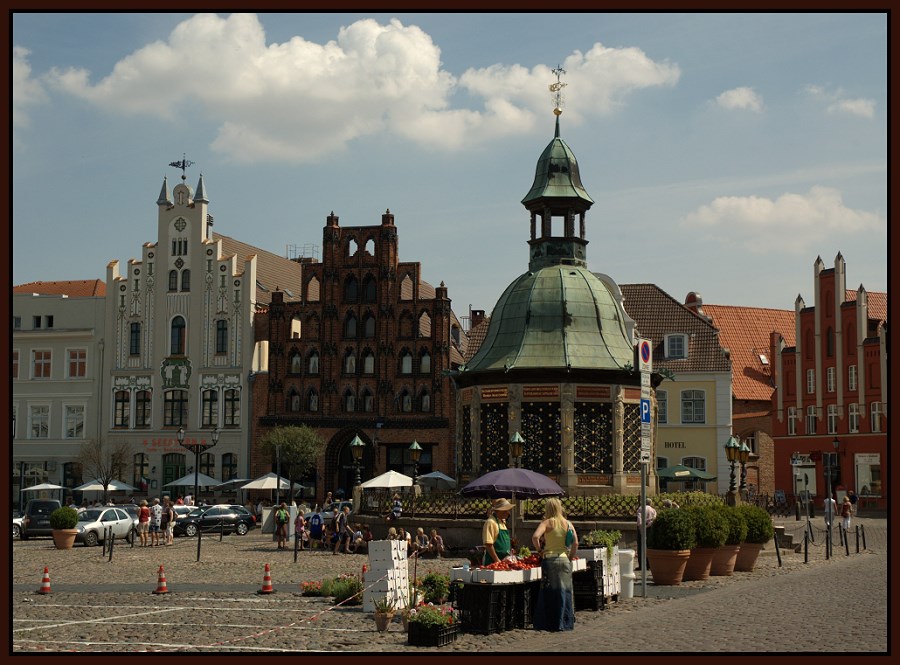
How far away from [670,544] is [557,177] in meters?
22.1

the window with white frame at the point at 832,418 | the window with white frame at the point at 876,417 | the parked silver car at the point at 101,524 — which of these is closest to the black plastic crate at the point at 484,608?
the parked silver car at the point at 101,524

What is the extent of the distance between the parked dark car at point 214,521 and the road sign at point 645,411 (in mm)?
25846

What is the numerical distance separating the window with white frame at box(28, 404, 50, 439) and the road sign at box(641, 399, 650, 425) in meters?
51.0

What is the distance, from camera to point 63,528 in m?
38.3

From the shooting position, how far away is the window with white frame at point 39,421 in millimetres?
66938

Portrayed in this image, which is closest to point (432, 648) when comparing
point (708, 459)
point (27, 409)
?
point (708, 459)

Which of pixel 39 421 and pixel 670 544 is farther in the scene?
pixel 39 421

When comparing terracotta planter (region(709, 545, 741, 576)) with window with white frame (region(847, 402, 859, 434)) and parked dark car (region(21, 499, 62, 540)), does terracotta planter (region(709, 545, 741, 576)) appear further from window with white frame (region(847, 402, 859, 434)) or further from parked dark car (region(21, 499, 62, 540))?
window with white frame (region(847, 402, 859, 434))

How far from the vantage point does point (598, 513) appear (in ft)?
102

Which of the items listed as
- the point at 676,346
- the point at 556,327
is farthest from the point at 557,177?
the point at 676,346

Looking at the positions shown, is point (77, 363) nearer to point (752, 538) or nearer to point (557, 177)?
point (557, 177)

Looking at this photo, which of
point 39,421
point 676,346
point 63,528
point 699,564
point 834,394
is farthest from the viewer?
point 39,421

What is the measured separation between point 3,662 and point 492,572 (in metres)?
7.68

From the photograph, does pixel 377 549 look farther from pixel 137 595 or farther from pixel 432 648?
pixel 137 595
